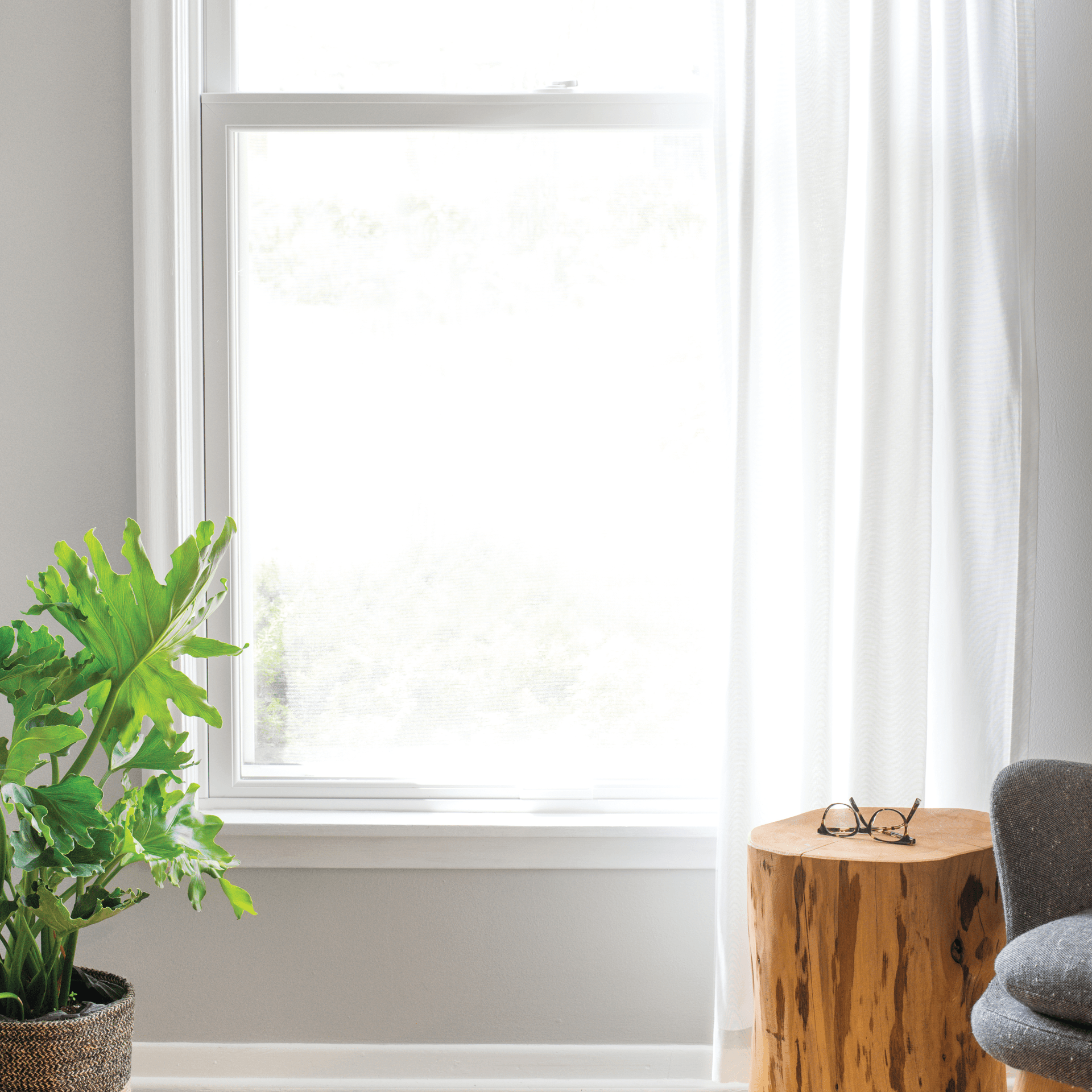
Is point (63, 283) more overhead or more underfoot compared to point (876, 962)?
more overhead

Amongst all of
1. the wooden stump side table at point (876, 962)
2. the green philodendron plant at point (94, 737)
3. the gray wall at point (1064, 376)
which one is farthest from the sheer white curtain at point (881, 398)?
the green philodendron plant at point (94, 737)

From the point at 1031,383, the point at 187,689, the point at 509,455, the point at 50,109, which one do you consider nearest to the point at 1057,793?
the point at 1031,383

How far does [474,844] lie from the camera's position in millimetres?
1758

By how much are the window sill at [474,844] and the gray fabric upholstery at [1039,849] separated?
59cm

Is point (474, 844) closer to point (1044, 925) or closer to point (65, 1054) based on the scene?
point (65, 1054)

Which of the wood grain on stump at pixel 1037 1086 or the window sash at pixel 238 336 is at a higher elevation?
the window sash at pixel 238 336

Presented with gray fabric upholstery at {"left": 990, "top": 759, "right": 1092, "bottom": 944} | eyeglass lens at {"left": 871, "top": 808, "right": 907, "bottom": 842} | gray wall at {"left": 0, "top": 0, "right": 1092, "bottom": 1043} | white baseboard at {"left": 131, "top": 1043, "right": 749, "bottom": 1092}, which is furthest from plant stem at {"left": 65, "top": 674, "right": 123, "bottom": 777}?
gray fabric upholstery at {"left": 990, "top": 759, "right": 1092, "bottom": 944}

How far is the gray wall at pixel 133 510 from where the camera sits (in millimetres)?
1735

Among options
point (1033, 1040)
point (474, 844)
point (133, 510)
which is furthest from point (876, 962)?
point (133, 510)

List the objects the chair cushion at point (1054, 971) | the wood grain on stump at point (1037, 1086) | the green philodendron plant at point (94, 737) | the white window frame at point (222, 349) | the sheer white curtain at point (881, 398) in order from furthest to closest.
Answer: the white window frame at point (222, 349)
the sheer white curtain at point (881, 398)
the wood grain on stump at point (1037, 1086)
the green philodendron plant at point (94, 737)
the chair cushion at point (1054, 971)

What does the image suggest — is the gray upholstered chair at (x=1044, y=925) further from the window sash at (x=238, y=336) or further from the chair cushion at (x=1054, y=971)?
the window sash at (x=238, y=336)

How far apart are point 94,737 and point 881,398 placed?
1332 mm

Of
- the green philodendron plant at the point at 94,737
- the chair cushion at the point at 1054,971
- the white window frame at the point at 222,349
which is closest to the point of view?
the chair cushion at the point at 1054,971

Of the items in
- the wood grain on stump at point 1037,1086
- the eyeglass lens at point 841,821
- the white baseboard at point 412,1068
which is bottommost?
the white baseboard at point 412,1068
